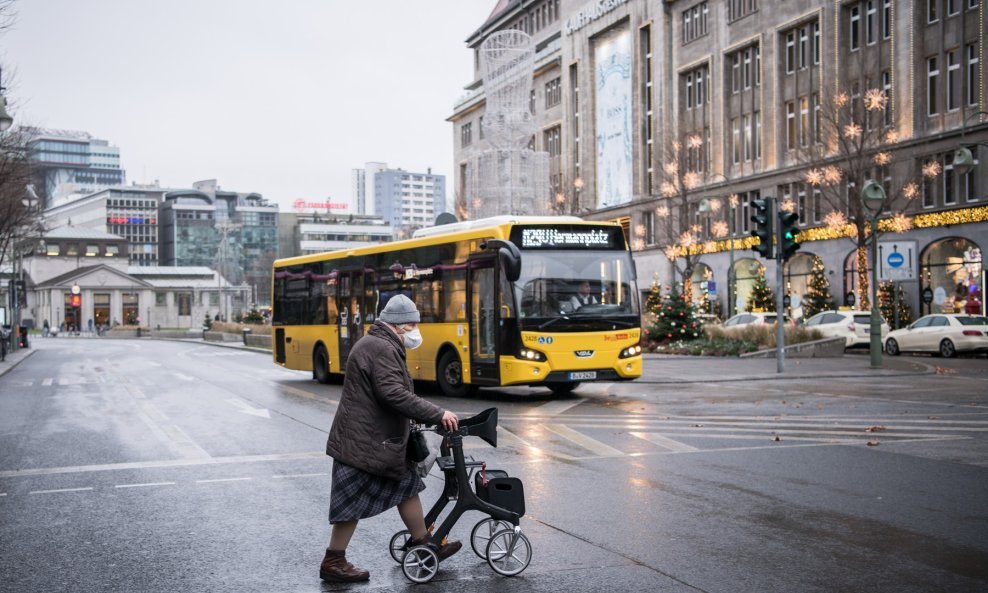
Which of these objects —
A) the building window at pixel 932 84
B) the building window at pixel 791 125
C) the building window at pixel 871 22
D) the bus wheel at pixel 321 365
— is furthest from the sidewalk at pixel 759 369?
the building window at pixel 791 125

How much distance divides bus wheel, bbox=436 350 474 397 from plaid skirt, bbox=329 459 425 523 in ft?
42.6

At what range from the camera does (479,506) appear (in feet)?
20.1

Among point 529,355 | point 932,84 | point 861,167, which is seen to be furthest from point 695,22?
point 529,355

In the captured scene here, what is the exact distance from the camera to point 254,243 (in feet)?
598

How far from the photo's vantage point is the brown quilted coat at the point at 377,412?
603 centimetres

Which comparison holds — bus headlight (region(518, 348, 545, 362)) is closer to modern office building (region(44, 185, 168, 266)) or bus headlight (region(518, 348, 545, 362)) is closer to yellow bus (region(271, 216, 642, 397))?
yellow bus (region(271, 216, 642, 397))

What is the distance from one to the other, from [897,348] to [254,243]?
158 metres

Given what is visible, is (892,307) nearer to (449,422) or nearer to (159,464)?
(159,464)

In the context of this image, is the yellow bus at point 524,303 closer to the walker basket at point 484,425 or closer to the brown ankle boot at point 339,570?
the walker basket at point 484,425

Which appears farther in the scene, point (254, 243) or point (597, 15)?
point (254, 243)

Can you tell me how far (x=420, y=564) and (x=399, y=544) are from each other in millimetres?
549

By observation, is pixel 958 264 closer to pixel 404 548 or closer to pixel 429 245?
pixel 429 245

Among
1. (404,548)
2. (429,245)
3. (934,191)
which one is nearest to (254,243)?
(934,191)

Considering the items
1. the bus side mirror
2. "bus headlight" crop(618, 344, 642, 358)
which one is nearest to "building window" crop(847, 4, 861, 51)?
"bus headlight" crop(618, 344, 642, 358)
